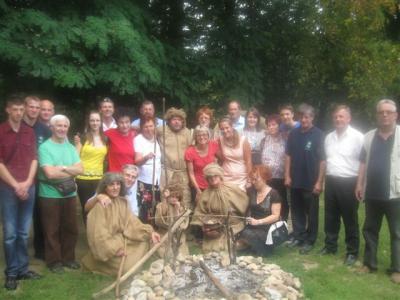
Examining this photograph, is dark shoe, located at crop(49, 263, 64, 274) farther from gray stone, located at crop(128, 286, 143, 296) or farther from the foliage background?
the foliage background

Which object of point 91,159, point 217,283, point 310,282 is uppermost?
point 91,159

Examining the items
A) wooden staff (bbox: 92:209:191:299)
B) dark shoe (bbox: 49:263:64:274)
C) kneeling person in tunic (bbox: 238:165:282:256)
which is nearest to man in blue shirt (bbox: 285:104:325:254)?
kneeling person in tunic (bbox: 238:165:282:256)

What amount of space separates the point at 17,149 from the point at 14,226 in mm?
794

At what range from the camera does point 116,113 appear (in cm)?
682

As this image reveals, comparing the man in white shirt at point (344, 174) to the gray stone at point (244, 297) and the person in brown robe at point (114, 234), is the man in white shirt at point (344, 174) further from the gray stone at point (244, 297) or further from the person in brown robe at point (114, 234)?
the person in brown robe at point (114, 234)

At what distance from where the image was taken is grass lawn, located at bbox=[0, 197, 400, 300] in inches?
188

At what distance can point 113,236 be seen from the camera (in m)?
5.16

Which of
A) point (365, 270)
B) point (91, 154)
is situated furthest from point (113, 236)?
point (365, 270)

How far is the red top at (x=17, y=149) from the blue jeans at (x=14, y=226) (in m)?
0.19

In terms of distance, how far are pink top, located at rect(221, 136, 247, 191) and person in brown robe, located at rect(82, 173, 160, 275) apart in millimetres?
1449

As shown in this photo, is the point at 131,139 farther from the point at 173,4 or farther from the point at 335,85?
the point at 335,85

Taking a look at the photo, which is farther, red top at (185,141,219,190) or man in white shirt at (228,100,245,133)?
man in white shirt at (228,100,245,133)

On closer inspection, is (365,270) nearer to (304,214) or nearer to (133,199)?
(304,214)

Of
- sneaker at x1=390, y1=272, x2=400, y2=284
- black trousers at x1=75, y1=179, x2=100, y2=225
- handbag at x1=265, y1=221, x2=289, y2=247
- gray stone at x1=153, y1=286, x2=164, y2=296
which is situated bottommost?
sneaker at x1=390, y1=272, x2=400, y2=284
